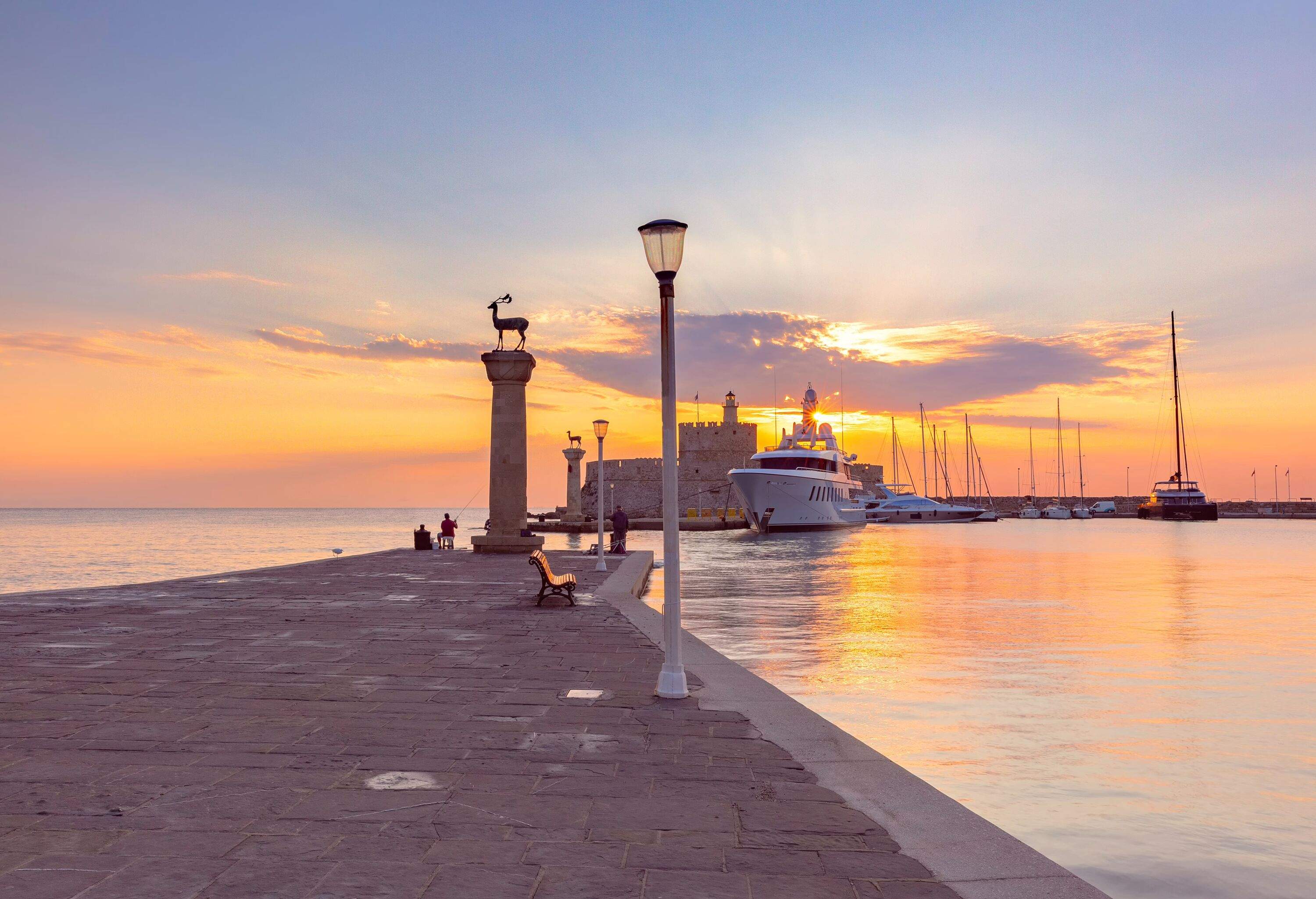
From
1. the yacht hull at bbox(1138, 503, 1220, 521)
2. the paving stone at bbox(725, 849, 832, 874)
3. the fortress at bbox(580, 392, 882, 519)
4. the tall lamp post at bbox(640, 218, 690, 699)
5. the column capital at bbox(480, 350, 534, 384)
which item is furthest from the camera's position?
Result: the yacht hull at bbox(1138, 503, 1220, 521)

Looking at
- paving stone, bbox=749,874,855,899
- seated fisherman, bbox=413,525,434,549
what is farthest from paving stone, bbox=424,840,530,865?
seated fisherman, bbox=413,525,434,549

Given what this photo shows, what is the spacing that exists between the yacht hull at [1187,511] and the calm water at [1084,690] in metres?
70.5

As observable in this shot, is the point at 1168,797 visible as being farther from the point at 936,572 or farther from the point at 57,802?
the point at 936,572

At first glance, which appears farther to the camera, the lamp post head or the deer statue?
the deer statue

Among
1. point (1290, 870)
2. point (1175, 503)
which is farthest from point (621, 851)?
point (1175, 503)

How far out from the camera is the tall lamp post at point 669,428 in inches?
270

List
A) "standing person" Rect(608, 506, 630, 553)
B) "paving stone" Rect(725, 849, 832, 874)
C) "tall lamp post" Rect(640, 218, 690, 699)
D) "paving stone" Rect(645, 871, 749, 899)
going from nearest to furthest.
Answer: "paving stone" Rect(645, 871, 749, 899) → "paving stone" Rect(725, 849, 832, 874) → "tall lamp post" Rect(640, 218, 690, 699) → "standing person" Rect(608, 506, 630, 553)

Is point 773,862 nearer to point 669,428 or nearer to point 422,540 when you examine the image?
point 669,428

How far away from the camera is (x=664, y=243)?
7039mm

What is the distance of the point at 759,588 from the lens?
946 inches

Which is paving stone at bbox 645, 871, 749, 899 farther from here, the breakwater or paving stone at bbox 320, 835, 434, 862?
paving stone at bbox 320, 835, 434, 862

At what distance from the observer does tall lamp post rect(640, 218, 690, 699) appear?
270 inches

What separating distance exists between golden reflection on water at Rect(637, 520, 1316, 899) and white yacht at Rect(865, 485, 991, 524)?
7588 cm

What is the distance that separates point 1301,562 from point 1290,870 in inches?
1666
